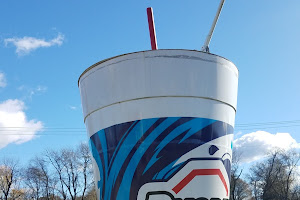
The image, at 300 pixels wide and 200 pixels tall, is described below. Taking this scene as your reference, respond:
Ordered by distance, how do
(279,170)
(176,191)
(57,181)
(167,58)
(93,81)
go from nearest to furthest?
(176,191) → (167,58) → (93,81) → (57,181) → (279,170)

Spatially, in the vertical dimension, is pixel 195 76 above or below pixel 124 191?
above

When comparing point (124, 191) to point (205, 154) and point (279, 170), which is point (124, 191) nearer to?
point (205, 154)

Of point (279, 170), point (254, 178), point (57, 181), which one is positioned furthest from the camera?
point (254, 178)

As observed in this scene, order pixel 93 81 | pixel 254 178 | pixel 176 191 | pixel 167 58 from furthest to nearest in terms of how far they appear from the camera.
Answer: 1. pixel 254 178
2. pixel 93 81
3. pixel 167 58
4. pixel 176 191

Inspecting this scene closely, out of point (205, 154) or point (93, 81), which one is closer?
point (205, 154)

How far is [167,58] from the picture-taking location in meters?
4.62

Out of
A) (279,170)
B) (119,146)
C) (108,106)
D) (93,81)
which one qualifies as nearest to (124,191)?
(119,146)

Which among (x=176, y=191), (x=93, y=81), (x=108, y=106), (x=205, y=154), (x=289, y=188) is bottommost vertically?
(x=176, y=191)

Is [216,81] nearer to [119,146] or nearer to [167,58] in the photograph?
[167,58]

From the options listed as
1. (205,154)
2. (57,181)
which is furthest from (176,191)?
(57,181)

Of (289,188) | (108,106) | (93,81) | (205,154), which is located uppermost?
(289,188)

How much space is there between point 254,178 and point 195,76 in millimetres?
52603

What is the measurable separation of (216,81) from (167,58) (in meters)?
0.74

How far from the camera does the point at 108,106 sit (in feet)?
15.5
